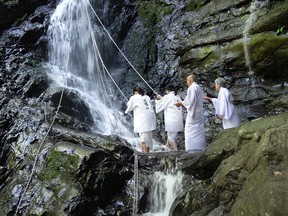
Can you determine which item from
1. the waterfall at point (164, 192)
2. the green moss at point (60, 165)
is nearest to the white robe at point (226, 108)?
the waterfall at point (164, 192)

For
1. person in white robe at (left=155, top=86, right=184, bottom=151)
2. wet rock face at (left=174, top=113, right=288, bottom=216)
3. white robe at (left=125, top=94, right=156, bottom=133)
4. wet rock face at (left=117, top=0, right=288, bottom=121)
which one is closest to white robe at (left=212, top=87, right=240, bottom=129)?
wet rock face at (left=174, top=113, right=288, bottom=216)

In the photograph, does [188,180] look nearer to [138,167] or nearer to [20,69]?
[138,167]

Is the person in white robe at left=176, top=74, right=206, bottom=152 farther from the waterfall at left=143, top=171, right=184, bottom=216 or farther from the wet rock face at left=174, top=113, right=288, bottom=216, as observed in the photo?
the wet rock face at left=174, top=113, right=288, bottom=216

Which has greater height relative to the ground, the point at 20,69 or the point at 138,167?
the point at 20,69

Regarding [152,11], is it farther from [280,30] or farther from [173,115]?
[173,115]

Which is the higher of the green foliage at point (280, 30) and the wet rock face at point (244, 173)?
the green foliage at point (280, 30)

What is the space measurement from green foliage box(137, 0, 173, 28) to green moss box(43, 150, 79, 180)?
8.97 m

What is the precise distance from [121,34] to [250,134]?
10.9 metres

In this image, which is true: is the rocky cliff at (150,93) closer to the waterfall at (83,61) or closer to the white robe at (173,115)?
the waterfall at (83,61)

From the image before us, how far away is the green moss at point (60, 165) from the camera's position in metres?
6.88

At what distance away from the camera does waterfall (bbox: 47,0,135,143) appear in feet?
37.6

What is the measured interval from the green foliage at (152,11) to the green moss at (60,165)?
8974 mm

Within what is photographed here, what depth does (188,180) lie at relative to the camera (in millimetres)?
6566

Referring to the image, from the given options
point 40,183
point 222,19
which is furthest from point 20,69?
point 222,19
